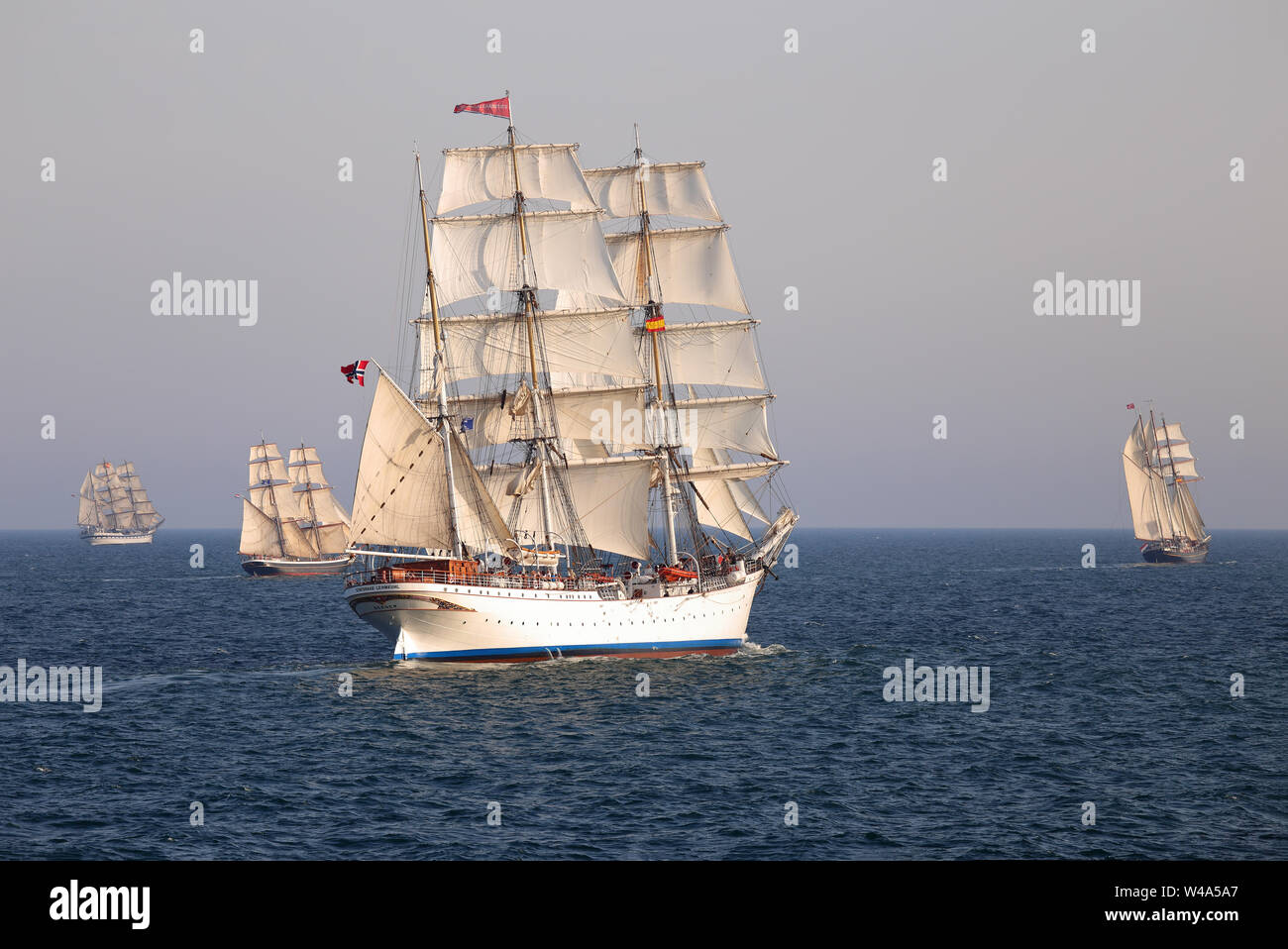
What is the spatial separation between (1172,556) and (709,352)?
113m

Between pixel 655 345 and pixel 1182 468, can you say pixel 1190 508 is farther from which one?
pixel 655 345

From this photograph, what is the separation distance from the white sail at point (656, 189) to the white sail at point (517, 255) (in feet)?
20.7

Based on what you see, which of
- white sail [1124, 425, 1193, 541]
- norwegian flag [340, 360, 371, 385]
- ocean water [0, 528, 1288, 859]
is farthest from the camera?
white sail [1124, 425, 1193, 541]

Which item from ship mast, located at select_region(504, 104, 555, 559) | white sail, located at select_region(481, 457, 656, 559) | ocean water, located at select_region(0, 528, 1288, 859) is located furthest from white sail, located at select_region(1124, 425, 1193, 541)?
ship mast, located at select_region(504, 104, 555, 559)

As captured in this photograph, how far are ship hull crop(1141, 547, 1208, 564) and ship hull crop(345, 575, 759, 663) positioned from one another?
121059 millimetres

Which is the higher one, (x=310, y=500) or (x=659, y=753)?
(x=310, y=500)

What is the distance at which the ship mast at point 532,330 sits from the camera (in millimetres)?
59656

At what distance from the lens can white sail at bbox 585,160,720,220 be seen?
66.5 meters

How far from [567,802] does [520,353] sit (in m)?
35.7

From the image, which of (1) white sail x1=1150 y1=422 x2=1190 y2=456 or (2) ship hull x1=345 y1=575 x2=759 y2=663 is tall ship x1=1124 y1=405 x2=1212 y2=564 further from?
(2) ship hull x1=345 y1=575 x2=759 y2=663

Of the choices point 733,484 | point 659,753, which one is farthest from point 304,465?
point 659,753

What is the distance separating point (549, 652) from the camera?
53312 mm
